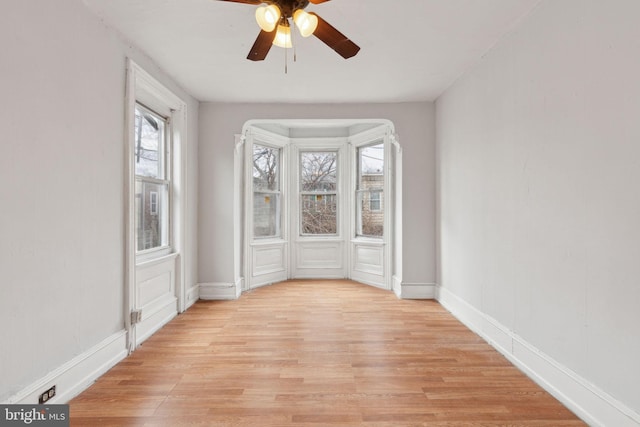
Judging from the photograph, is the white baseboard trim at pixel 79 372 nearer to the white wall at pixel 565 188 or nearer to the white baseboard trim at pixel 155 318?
the white baseboard trim at pixel 155 318

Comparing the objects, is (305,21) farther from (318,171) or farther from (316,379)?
(318,171)

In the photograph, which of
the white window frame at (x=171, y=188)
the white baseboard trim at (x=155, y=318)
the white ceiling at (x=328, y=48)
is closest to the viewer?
the white ceiling at (x=328, y=48)

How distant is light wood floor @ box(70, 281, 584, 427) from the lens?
1.92 metres

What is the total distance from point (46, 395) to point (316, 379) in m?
1.56

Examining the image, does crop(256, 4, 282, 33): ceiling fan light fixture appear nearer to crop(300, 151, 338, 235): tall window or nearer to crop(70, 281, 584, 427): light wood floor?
crop(70, 281, 584, 427): light wood floor

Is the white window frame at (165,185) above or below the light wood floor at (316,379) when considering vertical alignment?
above

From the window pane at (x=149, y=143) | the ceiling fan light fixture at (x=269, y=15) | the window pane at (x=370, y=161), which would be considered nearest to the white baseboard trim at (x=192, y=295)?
the window pane at (x=149, y=143)

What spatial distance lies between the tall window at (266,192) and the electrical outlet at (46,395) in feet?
11.0

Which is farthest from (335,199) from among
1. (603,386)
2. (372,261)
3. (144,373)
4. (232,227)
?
(603,386)

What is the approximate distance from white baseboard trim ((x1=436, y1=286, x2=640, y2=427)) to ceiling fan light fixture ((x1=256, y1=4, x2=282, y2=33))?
2.61 metres

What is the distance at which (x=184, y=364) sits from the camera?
8.41 ft

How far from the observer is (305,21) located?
6.26 ft

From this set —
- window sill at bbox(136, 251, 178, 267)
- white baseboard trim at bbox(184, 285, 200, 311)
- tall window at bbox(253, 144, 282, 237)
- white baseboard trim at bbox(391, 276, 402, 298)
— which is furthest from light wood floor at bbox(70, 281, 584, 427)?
tall window at bbox(253, 144, 282, 237)

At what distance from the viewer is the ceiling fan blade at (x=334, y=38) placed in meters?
2.02
